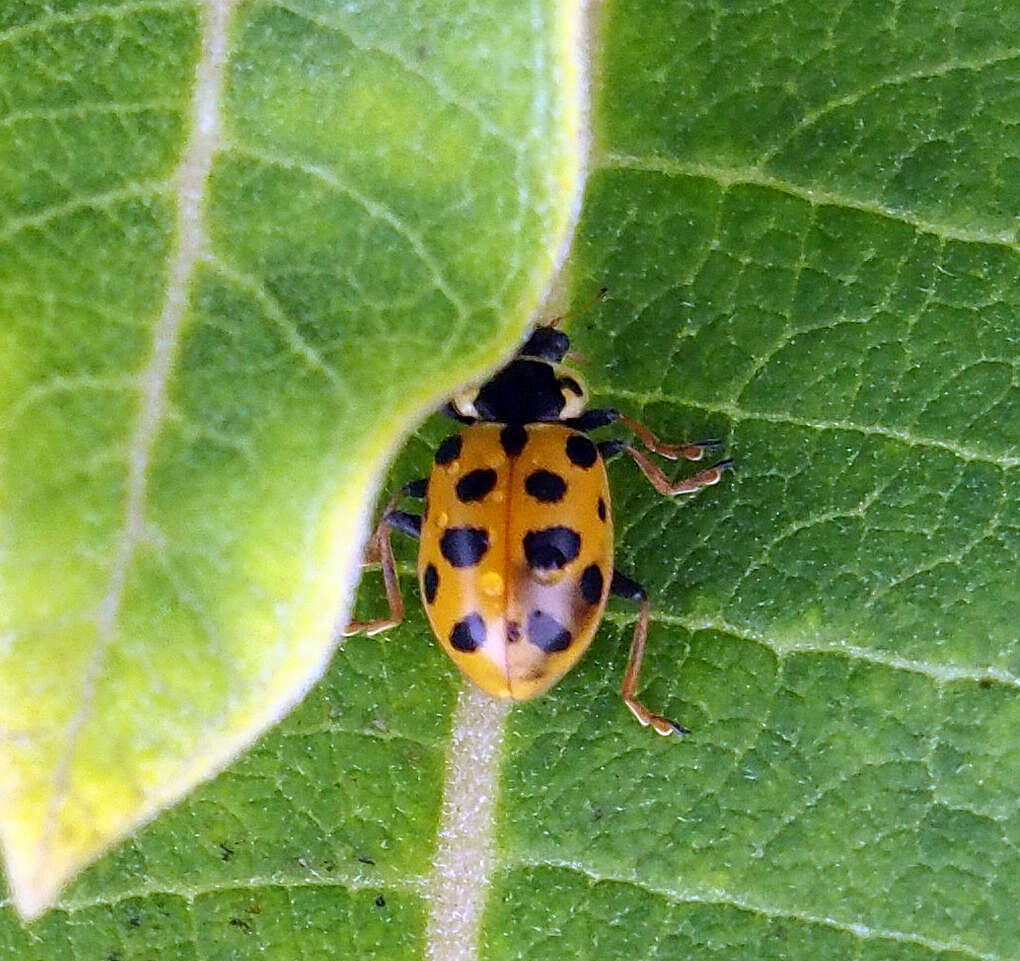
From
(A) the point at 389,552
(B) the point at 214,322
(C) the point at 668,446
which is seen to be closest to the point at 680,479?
(C) the point at 668,446

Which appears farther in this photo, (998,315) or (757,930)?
(757,930)

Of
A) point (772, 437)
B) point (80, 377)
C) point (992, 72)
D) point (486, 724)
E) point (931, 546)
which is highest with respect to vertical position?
point (992, 72)

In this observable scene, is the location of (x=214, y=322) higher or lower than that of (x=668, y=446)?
lower

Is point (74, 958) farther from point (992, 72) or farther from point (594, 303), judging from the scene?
point (992, 72)

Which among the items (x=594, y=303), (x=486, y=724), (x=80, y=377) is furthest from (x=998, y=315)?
(x=80, y=377)

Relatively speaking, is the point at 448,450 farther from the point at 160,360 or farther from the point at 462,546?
the point at 160,360

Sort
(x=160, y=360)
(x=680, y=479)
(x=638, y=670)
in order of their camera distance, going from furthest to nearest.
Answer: (x=638, y=670) < (x=680, y=479) < (x=160, y=360)

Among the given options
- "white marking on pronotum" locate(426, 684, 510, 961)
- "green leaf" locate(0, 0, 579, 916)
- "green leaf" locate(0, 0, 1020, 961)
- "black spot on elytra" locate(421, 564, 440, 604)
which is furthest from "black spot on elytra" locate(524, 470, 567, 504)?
"green leaf" locate(0, 0, 579, 916)
